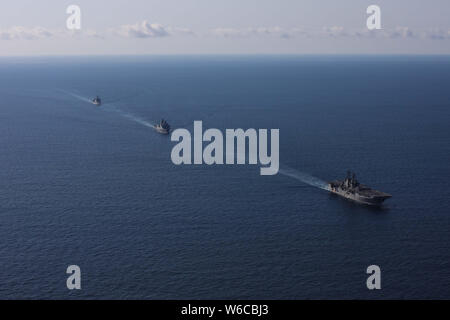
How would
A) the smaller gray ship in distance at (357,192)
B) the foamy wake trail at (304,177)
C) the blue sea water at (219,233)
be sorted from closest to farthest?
the blue sea water at (219,233) < the smaller gray ship in distance at (357,192) < the foamy wake trail at (304,177)

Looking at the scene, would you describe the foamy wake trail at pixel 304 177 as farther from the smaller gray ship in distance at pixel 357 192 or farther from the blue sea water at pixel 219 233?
the smaller gray ship in distance at pixel 357 192

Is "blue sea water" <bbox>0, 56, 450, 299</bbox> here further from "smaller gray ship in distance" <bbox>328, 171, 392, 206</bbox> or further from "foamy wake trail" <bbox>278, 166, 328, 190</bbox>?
"smaller gray ship in distance" <bbox>328, 171, 392, 206</bbox>

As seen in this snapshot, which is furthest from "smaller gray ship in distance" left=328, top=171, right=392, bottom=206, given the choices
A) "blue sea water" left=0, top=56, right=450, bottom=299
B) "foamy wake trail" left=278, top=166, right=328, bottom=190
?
"foamy wake trail" left=278, top=166, right=328, bottom=190

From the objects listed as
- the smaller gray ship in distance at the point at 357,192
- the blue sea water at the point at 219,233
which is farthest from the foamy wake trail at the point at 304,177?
the smaller gray ship in distance at the point at 357,192

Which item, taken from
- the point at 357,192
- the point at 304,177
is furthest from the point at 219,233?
the point at 304,177

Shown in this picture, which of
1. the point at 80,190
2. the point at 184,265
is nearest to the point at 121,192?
the point at 80,190

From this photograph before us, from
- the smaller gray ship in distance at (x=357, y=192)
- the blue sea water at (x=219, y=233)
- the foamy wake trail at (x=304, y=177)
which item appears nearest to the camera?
the blue sea water at (x=219, y=233)

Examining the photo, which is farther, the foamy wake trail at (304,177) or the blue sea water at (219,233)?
the foamy wake trail at (304,177)
